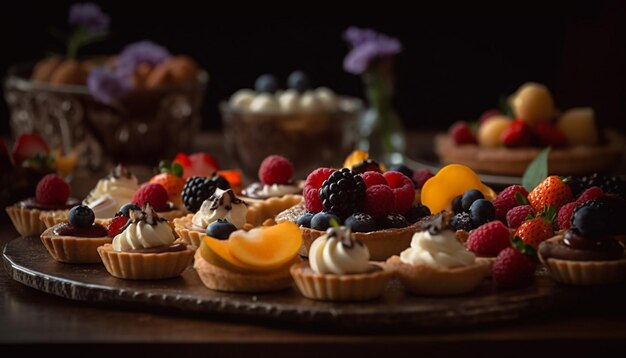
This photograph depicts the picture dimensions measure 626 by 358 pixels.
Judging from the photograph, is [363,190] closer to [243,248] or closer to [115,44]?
[243,248]

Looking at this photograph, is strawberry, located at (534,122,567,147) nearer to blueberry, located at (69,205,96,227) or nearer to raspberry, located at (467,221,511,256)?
raspberry, located at (467,221,511,256)

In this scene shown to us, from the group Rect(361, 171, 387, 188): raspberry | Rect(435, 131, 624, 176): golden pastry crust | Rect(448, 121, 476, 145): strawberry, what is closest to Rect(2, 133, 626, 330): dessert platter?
Rect(361, 171, 387, 188): raspberry

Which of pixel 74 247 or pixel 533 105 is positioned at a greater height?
pixel 533 105

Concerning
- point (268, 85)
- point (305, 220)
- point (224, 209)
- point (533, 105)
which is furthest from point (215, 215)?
point (268, 85)

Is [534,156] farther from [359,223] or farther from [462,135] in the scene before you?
[359,223]

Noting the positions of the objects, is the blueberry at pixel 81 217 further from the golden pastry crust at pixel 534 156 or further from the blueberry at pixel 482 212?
the golden pastry crust at pixel 534 156

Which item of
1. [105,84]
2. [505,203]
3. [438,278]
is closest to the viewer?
[438,278]

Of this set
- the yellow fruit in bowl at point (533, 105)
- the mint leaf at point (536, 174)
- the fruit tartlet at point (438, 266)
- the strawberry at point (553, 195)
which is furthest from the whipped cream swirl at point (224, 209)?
the yellow fruit in bowl at point (533, 105)
